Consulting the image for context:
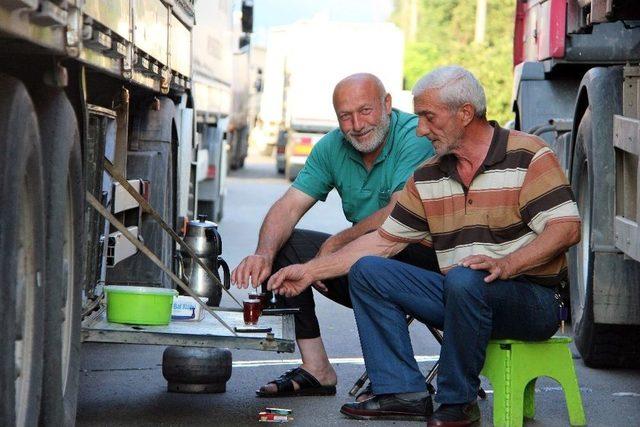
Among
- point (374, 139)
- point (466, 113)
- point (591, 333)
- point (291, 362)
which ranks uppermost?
point (466, 113)

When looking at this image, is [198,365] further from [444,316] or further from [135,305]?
[444,316]

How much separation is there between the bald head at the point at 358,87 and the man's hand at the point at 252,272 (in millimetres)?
788

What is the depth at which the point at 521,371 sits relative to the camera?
617cm

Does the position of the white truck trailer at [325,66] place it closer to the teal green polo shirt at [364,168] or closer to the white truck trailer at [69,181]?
the white truck trailer at [69,181]

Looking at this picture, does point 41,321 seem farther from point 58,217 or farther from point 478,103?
point 478,103

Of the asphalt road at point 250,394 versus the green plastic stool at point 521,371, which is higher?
the green plastic stool at point 521,371

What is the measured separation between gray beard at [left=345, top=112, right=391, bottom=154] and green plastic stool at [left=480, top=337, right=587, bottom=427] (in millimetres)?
1158

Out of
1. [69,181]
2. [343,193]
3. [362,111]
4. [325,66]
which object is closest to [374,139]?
[362,111]

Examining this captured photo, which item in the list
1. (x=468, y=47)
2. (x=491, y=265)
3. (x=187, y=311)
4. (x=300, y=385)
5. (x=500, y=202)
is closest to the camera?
(x=491, y=265)

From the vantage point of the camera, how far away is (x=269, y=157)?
5050cm

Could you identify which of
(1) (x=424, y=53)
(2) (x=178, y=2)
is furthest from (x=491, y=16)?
(2) (x=178, y=2)

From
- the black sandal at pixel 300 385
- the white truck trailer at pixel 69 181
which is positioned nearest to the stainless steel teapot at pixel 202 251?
the white truck trailer at pixel 69 181

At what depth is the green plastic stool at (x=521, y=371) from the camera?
20.2 ft

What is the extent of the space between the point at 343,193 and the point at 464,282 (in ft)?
4.44
